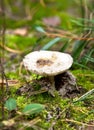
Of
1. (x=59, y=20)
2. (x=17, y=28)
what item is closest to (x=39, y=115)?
(x=17, y=28)

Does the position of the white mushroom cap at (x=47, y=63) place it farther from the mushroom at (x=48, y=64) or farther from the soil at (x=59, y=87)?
the soil at (x=59, y=87)

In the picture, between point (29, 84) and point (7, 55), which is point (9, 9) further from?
point (29, 84)

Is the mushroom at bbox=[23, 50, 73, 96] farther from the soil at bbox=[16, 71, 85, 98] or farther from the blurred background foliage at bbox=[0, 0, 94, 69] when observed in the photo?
the blurred background foliage at bbox=[0, 0, 94, 69]

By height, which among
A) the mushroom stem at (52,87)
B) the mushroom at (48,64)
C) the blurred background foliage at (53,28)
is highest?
the blurred background foliage at (53,28)

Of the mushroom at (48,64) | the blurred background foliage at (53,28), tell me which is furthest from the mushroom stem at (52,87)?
the blurred background foliage at (53,28)

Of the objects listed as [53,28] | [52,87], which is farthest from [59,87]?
[53,28]

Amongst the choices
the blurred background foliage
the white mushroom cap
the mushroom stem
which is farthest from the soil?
the blurred background foliage

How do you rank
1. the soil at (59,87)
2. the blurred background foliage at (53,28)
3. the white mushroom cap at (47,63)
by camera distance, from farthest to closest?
the blurred background foliage at (53,28), the soil at (59,87), the white mushroom cap at (47,63)
